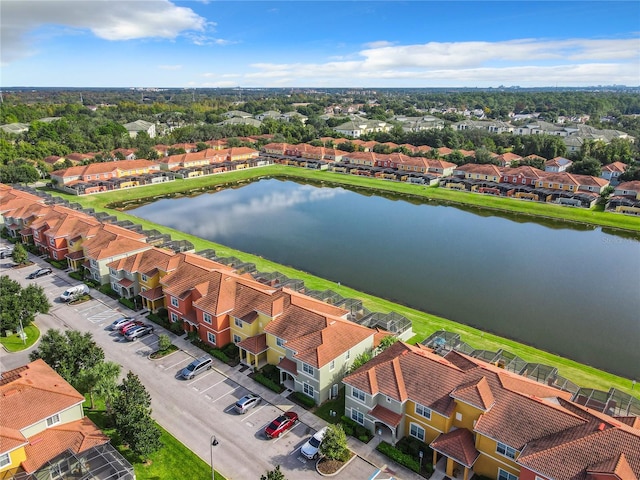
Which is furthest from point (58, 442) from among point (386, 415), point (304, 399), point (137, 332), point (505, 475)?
point (505, 475)

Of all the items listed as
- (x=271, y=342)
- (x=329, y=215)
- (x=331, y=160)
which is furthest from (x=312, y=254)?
(x=331, y=160)

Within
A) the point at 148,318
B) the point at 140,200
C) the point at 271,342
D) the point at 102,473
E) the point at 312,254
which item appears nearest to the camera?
the point at 102,473

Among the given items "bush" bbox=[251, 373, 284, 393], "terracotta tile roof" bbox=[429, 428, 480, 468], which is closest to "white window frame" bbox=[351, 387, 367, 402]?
"terracotta tile roof" bbox=[429, 428, 480, 468]

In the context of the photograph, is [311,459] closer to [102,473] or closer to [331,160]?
[102,473]

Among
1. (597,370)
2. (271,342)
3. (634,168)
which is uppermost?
(634,168)

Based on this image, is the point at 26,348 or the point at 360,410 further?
the point at 26,348

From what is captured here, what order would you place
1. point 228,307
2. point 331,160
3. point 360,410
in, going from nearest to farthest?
point 360,410
point 228,307
point 331,160

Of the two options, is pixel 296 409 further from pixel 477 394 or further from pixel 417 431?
pixel 477 394

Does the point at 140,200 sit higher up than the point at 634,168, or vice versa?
the point at 634,168
